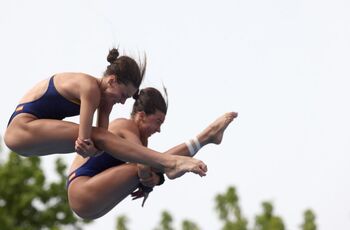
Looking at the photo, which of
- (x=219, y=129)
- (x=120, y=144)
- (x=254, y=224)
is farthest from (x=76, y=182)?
(x=254, y=224)

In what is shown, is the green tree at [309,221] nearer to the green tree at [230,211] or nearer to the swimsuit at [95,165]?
the green tree at [230,211]

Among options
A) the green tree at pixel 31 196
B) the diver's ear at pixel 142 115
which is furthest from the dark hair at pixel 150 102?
the green tree at pixel 31 196

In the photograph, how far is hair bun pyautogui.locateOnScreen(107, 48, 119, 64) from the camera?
8.06 meters

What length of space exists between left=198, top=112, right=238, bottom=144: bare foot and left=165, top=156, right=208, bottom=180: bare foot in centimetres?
114

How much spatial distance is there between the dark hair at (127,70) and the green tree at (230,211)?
26.9 m

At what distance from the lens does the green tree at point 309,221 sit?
34.2m

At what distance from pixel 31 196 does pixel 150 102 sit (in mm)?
19683

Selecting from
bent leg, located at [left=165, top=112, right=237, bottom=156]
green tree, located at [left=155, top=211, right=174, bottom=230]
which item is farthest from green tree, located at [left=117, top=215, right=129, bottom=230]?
bent leg, located at [left=165, top=112, right=237, bottom=156]

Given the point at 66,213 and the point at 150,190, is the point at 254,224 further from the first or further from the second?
the point at 150,190

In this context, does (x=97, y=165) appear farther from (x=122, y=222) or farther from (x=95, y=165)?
(x=122, y=222)

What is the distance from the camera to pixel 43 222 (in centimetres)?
2750

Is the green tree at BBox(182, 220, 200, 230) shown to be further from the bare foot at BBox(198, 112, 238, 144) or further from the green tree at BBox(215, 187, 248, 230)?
the bare foot at BBox(198, 112, 238, 144)

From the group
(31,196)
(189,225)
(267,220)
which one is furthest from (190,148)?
(189,225)

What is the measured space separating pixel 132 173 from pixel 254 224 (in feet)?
87.8
